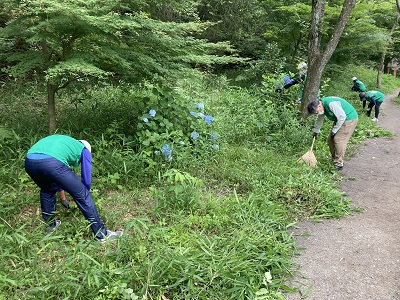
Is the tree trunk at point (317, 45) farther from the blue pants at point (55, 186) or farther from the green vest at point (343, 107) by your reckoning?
the blue pants at point (55, 186)

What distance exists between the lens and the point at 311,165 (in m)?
5.70

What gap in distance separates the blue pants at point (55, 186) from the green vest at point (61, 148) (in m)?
0.09

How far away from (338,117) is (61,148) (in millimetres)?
4690

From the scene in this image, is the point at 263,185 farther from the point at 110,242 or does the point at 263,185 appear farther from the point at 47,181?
the point at 47,181

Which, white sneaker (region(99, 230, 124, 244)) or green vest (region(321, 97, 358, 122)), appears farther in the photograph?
green vest (region(321, 97, 358, 122))

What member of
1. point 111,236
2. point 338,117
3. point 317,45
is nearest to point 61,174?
point 111,236

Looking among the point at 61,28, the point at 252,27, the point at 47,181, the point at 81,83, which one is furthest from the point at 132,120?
the point at 252,27

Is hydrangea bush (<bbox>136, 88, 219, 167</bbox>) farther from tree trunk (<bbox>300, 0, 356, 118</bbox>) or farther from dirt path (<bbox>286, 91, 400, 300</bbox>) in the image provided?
tree trunk (<bbox>300, 0, 356, 118</bbox>)

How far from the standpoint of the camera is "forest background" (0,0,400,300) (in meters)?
2.96

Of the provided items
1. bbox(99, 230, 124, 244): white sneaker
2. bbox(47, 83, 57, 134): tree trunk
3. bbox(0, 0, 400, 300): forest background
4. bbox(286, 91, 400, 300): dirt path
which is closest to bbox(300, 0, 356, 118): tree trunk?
bbox(0, 0, 400, 300): forest background

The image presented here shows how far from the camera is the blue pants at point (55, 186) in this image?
3.14 m

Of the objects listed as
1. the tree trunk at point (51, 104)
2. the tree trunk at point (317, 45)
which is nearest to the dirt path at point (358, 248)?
the tree trunk at point (317, 45)

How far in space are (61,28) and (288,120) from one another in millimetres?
5039

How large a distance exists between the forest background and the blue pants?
0.60 ft
